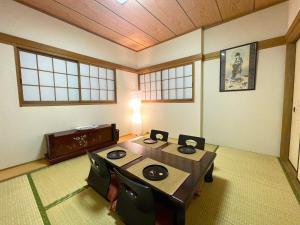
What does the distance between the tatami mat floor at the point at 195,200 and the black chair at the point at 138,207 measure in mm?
266

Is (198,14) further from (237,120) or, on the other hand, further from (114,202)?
(114,202)

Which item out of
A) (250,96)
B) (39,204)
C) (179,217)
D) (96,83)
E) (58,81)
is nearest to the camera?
(179,217)

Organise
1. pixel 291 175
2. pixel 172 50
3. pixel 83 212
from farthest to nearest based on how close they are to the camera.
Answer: pixel 172 50
pixel 291 175
pixel 83 212

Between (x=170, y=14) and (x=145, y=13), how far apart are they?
1.57 ft

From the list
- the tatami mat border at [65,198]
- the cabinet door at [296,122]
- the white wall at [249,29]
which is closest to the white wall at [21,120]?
the tatami mat border at [65,198]

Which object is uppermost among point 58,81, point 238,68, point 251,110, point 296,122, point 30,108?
point 238,68

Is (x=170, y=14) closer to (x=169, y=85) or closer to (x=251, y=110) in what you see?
(x=169, y=85)

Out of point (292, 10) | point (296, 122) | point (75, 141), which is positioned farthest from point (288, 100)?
point (75, 141)

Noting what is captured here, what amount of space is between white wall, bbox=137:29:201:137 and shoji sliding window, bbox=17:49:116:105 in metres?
1.34

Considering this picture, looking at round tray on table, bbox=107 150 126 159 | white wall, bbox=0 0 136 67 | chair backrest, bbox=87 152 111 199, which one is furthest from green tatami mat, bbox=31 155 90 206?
white wall, bbox=0 0 136 67

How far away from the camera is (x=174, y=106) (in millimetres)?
3713

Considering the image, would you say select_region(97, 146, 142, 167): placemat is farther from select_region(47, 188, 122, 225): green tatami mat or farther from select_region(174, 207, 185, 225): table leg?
select_region(174, 207, 185, 225): table leg

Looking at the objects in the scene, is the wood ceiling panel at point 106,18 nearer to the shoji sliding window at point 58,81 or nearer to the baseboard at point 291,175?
the shoji sliding window at point 58,81

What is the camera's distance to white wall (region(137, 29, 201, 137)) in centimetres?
324
